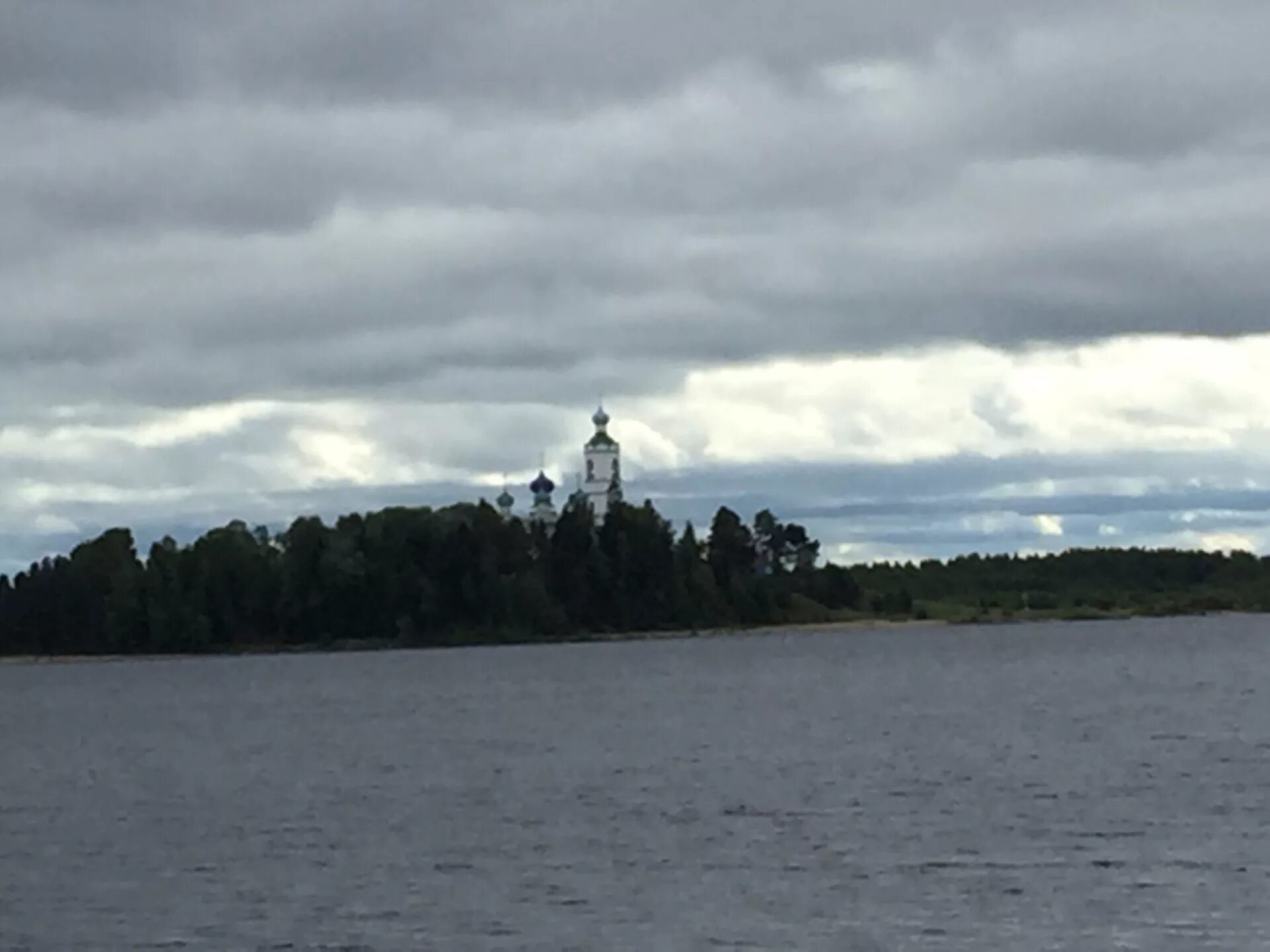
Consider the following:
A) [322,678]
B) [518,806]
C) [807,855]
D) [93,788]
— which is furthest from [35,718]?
[807,855]

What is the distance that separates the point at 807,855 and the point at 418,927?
10.3m

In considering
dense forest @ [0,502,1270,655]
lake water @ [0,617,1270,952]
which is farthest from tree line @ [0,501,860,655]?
lake water @ [0,617,1270,952]

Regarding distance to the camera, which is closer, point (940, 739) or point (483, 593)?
point (940, 739)

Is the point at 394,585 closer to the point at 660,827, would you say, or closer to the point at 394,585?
the point at 394,585

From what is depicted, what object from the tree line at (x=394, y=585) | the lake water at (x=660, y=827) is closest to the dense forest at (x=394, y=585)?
the tree line at (x=394, y=585)

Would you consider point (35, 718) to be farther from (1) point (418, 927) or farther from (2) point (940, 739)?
(1) point (418, 927)

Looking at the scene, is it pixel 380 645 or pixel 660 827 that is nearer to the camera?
pixel 660 827

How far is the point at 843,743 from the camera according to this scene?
259ft

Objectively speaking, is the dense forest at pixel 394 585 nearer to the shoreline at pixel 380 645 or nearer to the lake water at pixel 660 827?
the shoreline at pixel 380 645

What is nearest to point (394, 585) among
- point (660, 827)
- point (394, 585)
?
point (394, 585)

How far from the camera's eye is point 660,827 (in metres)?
53.1

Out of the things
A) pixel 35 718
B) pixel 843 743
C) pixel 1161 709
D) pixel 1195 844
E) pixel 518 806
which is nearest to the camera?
pixel 1195 844

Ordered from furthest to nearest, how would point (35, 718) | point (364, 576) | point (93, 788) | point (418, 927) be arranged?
1. point (364, 576)
2. point (35, 718)
3. point (93, 788)
4. point (418, 927)

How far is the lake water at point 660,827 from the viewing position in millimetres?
39406
